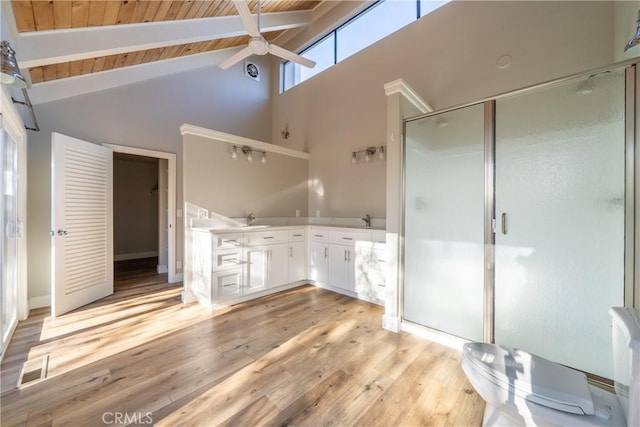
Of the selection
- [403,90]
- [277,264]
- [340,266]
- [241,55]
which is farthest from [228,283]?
[403,90]

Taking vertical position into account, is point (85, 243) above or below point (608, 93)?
below

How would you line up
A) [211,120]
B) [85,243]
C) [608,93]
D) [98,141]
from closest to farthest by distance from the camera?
1. [608,93]
2. [85,243]
3. [98,141]
4. [211,120]

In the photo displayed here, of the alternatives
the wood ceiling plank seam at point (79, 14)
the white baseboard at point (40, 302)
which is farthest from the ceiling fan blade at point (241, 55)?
the white baseboard at point (40, 302)

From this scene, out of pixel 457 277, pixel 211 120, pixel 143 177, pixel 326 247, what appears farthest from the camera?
pixel 143 177

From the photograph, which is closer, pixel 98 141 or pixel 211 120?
pixel 98 141

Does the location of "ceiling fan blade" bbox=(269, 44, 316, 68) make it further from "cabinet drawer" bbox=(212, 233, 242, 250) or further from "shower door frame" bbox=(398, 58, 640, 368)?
"cabinet drawer" bbox=(212, 233, 242, 250)

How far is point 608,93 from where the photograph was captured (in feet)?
5.48

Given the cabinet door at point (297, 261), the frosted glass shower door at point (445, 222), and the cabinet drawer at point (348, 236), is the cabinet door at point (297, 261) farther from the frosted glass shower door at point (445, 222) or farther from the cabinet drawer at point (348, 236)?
the frosted glass shower door at point (445, 222)

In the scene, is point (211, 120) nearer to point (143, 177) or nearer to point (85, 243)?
point (85, 243)

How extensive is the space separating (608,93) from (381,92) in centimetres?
254

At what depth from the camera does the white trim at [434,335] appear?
2.20 meters

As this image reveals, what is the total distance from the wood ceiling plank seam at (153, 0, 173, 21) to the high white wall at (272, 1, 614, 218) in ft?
7.96

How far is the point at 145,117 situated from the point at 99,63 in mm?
798

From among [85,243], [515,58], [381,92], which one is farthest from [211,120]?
[515,58]
